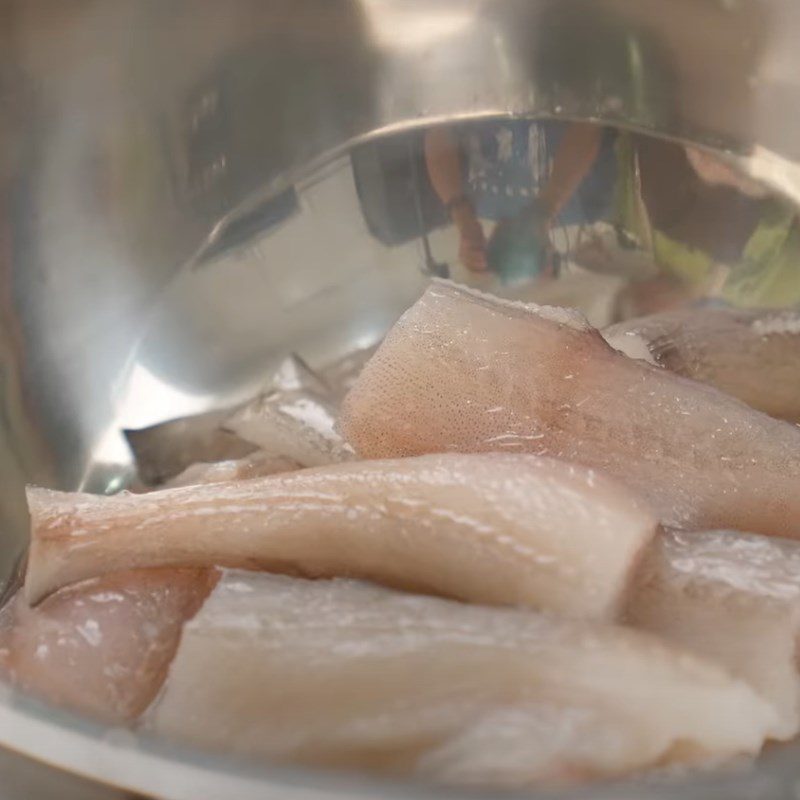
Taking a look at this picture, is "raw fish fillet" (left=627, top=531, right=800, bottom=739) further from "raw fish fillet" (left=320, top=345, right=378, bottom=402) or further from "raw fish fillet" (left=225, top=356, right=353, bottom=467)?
"raw fish fillet" (left=320, top=345, right=378, bottom=402)

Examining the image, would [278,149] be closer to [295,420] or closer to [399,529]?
[295,420]

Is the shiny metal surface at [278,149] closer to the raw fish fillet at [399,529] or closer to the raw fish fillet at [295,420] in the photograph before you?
the raw fish fillet at [295,420]

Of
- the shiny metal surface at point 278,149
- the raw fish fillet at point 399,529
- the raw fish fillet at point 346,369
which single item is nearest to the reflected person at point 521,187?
the shiny metal surface at point 278,149

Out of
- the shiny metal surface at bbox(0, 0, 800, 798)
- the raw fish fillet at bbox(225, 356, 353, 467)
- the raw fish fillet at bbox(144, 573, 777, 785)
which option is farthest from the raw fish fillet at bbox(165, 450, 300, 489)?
the raw fish fillet at bbox(144, 573, 777, 785)

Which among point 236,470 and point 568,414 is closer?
point 568,414

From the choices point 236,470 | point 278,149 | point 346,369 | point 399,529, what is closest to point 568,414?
point 399,529

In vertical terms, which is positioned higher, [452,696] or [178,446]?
[452,696]

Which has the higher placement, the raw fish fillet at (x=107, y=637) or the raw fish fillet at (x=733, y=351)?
the raw fish fillet at (x=733, y=351)
